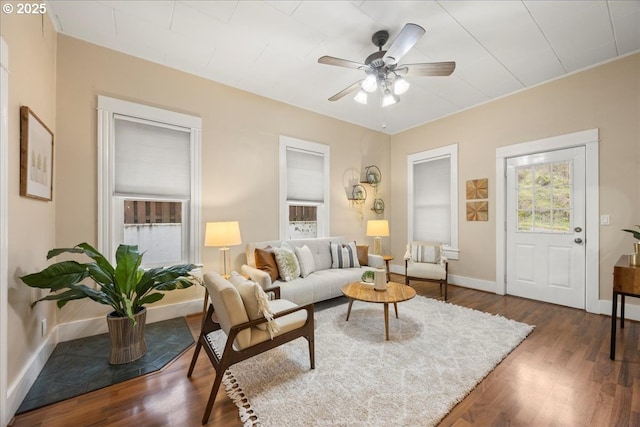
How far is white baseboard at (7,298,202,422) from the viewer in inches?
66.0

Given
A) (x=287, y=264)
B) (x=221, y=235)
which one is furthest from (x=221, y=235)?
(x=287, y=264)

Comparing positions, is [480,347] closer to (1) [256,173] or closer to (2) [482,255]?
(2) [482,255]

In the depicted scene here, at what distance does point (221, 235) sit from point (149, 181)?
3.50ft

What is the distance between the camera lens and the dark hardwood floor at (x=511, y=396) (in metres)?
1.58

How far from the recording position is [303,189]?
4430 millimetres

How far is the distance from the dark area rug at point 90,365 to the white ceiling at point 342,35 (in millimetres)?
3102

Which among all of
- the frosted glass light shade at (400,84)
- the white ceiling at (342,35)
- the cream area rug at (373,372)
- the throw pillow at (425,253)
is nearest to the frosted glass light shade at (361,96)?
the frosted glass light shade at (400,84)

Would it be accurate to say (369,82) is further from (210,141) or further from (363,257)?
(363,257)

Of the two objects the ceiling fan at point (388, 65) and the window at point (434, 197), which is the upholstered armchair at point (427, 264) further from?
the ceiling fan at point (388, 65)

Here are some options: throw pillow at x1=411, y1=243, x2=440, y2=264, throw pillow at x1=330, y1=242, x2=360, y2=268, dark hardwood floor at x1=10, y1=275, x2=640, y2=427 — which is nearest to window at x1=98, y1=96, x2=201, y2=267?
dark hardwood floor at x1=10, y1=275, x2=640, y2=427

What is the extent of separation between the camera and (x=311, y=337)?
208 centimetres

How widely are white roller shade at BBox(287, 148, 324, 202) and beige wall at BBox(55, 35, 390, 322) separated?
0.28 meters

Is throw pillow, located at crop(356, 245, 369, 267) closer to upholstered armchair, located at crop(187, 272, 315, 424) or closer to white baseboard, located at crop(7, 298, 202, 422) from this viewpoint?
upholstered armchair, located at crop(187, 272, 315, 424)

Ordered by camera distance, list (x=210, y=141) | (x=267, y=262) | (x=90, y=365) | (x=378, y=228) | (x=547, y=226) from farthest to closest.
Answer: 1. (x=378, y=228)
2. (x=547, y=226)
3. (x=210, y=141)
4. (x=267, y=262)
5. (x=90, y=365)
